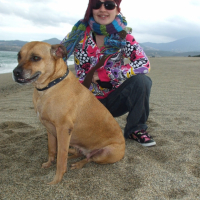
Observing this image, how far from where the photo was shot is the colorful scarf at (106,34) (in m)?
3.35

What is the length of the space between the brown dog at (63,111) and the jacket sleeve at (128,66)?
79 centimetres

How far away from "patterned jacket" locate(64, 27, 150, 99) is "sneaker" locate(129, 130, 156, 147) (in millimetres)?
874

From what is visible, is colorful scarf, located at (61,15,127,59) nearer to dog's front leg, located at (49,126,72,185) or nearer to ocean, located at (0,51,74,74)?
dog's front leg, located at (49,126,72,185)

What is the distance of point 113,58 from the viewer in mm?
3547

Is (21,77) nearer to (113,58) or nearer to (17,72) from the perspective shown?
(17,72)

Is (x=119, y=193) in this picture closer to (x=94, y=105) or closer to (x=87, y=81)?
(x=94, y=105)

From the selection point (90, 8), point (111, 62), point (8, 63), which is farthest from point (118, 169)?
point (8, 63)

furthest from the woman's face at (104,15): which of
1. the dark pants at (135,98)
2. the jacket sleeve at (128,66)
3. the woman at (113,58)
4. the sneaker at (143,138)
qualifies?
the sneaker at (143,138)

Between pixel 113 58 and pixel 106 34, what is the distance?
41cm

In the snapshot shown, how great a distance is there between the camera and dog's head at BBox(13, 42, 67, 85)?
231 centimetres

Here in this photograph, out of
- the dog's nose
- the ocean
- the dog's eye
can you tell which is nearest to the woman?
the dog's eye

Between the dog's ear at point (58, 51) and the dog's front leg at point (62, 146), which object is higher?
the dog's ear at point (58, 51)

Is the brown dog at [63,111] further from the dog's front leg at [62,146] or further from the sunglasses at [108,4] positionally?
the sunglasses at [108,4]

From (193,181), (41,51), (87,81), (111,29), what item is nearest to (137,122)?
(87,81)
